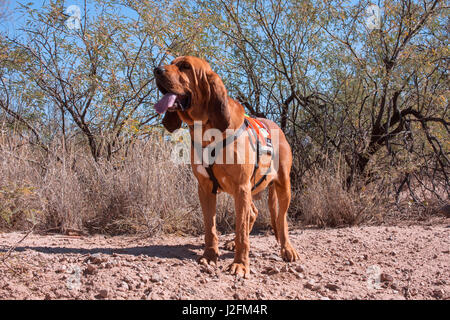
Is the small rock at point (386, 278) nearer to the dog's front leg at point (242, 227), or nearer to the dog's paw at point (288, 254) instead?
the dog's paw at point (288, 254)

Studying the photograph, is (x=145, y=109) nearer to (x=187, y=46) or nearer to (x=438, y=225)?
(x=187, y=46)

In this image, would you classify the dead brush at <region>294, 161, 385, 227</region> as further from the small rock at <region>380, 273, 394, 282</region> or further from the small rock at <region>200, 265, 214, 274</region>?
the small rock at <region>200, 265, 214, 274</region>

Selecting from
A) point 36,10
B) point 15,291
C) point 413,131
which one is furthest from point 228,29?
point 15,291

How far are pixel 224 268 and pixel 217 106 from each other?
1.46 m

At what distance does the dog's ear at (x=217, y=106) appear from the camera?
338cm

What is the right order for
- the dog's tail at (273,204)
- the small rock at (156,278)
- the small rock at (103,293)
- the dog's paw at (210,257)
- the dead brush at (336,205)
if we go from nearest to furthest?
the small rock at (103,293) → the small rock at (156,278) → the dog's paw at (210,257) → the dog's tail at (273,204) → the dead brush at (336,205)

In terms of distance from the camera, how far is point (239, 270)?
3391 millimetres

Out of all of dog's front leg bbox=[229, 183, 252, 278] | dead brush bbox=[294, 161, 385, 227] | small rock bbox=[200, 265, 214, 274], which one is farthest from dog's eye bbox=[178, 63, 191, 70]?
dead brush bbox=[294, 161, 385, 227]

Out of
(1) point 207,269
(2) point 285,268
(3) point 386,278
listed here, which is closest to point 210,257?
(1) point 207,269

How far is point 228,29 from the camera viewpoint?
23.7 feet

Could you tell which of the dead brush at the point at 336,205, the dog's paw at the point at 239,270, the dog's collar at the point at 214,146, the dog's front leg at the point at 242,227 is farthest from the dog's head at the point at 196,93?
the dead brush at the point at 336,205

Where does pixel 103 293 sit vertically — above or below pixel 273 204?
below

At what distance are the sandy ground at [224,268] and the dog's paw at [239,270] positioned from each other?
0.23ft

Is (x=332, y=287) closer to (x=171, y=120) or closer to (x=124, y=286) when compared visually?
(x=124, y=286)
